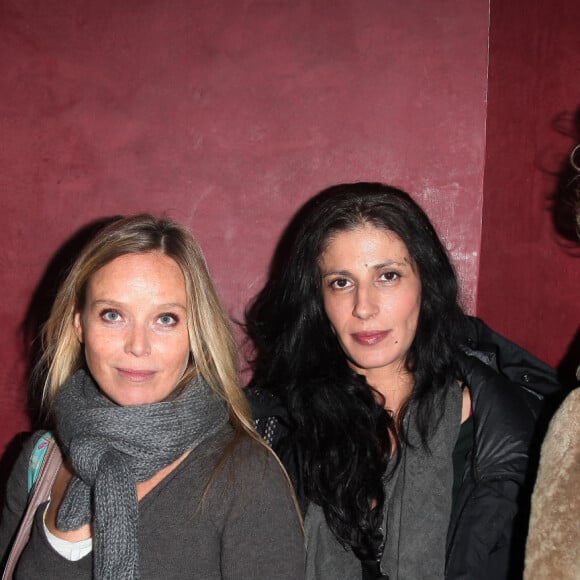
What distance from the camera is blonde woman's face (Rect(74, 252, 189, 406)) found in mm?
1556

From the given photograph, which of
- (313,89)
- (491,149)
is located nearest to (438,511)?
(491,149)

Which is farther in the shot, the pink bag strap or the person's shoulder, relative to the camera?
the pink bag strap

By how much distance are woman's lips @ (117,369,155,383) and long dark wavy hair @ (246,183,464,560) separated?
1.88 ft

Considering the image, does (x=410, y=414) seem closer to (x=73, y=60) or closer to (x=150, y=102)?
(x=150, y=102)

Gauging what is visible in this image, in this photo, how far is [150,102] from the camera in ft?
7.77

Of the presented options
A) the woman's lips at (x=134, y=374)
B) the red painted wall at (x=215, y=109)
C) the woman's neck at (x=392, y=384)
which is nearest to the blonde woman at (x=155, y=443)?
the woman's lips at (x=134, y=374)

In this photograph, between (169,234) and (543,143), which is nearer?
(169,234)

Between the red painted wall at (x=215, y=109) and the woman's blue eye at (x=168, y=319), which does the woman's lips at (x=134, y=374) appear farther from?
the red painted wall at (x=215, y=109)

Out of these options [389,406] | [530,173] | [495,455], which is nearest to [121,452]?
[389,406]

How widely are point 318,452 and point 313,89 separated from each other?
1316 mm

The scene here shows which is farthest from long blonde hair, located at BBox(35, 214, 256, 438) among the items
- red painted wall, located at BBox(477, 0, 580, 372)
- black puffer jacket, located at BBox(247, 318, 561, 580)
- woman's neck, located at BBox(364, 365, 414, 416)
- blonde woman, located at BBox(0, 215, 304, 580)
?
red painted wall, located at BBox(477, 0, 580, 372)

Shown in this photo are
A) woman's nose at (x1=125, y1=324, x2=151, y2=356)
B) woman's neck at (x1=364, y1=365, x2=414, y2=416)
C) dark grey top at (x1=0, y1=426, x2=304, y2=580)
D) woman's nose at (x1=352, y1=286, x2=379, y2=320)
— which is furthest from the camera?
woman's neck at (x1=364, y1=365, x2=414, y2=416)

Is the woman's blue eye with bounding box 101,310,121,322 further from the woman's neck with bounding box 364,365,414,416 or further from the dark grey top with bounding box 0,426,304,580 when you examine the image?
the woman's neck with bounding box 364,365,414,416

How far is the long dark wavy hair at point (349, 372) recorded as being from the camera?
6.06 feet
